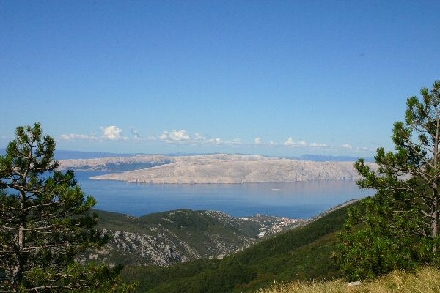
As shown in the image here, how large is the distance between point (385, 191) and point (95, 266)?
17382 millimetres

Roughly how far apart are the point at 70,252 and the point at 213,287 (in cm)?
17115

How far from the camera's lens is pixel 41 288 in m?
19.9

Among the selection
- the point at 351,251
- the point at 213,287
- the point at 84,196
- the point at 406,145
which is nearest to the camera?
the point at 351,251

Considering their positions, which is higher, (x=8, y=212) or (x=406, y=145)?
(x=406, y=145)

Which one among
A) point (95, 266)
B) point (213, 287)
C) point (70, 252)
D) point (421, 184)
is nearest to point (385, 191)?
point (421, 184)

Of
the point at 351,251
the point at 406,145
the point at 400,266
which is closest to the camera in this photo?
the point at 400,266

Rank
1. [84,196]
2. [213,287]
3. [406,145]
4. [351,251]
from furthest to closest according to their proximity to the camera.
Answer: [213,287]
[406,145]
[84,196]
[351,251]

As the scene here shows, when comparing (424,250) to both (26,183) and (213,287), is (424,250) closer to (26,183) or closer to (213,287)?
(26,183)

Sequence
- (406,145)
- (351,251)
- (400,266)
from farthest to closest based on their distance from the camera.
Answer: (406,145) → (351,251) → (400,266)

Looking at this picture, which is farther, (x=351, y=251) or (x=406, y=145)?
(x=406, y=145)

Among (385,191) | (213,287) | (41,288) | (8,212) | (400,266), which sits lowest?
(213,287)

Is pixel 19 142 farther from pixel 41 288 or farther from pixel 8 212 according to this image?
pixel 41 288

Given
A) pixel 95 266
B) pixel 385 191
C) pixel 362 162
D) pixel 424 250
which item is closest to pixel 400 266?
pixel 424 250

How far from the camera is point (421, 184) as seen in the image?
22.9 m
